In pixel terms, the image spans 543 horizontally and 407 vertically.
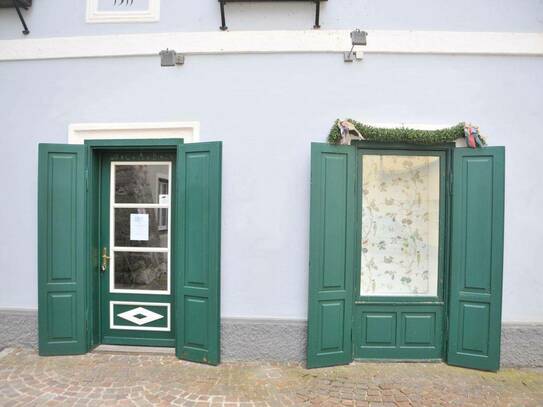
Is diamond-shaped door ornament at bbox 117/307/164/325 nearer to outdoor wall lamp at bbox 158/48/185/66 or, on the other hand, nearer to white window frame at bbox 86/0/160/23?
outdoor wall lamp at bbox 158/48/185/66

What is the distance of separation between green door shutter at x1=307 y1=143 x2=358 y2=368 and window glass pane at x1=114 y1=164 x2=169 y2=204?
75.5 inches

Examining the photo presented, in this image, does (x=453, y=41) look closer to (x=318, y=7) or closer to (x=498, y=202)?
(x=318, y=7)

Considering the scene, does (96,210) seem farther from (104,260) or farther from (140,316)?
(140,316)

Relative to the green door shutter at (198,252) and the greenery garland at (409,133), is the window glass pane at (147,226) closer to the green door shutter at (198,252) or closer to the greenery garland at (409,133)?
the green door shutter at (198,252)

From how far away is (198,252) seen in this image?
3824 mm

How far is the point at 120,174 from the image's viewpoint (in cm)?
425

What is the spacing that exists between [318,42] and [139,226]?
3.15 m

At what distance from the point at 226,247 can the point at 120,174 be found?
170 cm

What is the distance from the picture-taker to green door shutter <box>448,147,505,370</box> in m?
3.71

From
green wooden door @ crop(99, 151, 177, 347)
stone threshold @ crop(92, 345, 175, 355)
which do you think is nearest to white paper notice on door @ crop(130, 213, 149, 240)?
green wooden door @ crop(99, 151, 177, 347)

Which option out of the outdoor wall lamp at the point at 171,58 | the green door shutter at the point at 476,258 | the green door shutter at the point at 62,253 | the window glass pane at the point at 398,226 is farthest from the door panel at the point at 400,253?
the green door shutter at the point at 62,253

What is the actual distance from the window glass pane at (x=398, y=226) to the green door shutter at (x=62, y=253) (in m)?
3.45

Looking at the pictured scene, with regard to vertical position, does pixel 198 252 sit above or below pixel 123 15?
below

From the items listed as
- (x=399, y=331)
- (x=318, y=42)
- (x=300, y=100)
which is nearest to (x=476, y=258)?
(x=399, y=331)
